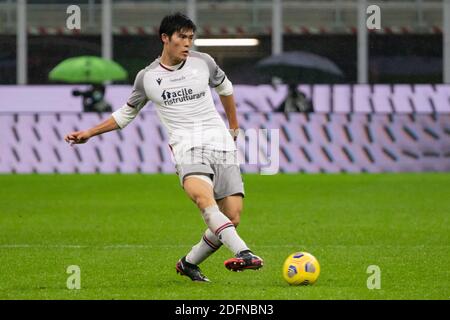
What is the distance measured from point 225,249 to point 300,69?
1661 cm

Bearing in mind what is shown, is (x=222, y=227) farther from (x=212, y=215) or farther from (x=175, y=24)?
(x=175, y=24)

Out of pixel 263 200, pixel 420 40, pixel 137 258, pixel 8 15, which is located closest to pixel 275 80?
pixel 420 40

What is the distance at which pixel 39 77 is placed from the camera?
33188 mm

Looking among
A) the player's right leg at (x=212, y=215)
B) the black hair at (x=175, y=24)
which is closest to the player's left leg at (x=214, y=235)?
the player's right leg at (x=212, y=215)

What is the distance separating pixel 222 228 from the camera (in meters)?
9.28

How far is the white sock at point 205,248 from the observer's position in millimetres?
9796

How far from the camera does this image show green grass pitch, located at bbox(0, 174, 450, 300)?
9531 mm

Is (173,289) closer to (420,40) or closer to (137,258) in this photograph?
(137,258)

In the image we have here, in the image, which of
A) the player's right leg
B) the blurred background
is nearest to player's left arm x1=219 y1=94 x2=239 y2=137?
the player's right leg

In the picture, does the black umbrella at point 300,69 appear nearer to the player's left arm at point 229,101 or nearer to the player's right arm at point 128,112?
the player's left arm at point 229,101

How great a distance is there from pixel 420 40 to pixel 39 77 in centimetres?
985

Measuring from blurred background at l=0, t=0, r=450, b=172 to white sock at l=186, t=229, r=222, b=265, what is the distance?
1226 centimetres

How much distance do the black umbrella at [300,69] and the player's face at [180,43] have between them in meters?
19.4

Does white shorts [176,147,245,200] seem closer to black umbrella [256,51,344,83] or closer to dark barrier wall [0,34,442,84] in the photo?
black umbrella [256,51,344,83]
